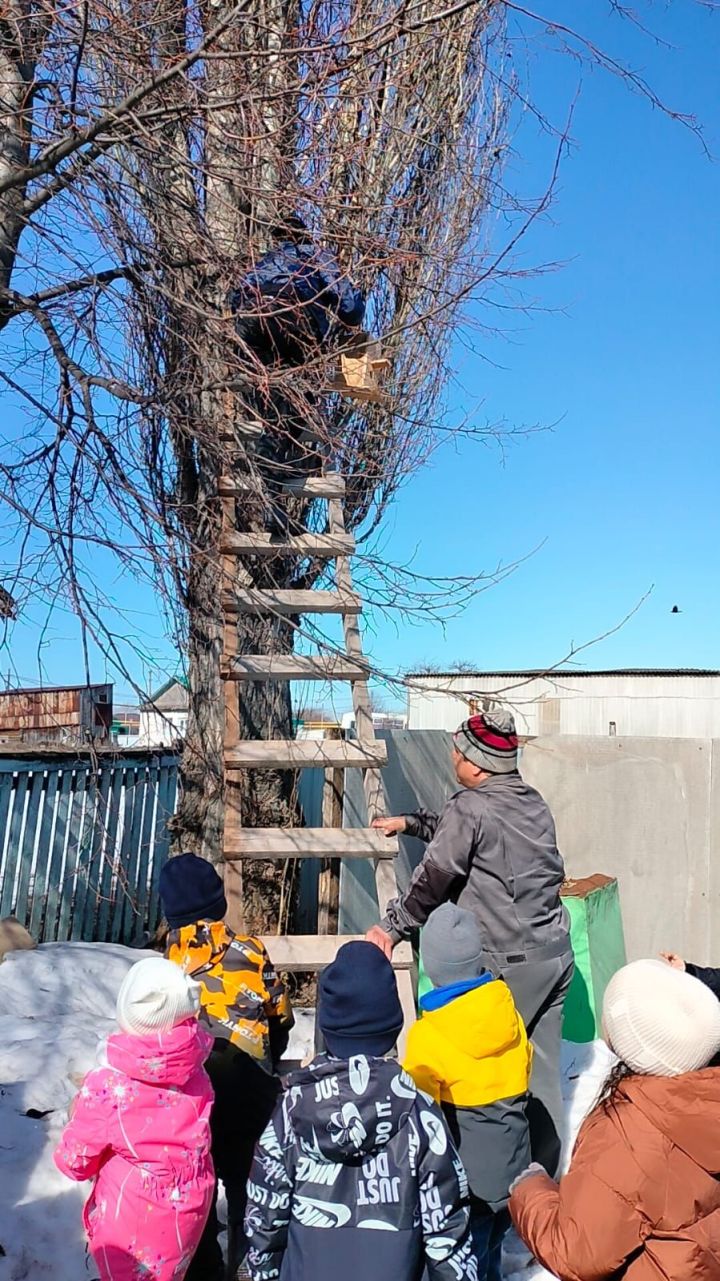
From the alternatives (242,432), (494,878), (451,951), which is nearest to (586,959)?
(494,878)

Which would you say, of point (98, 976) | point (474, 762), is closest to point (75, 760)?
point (98, 976)

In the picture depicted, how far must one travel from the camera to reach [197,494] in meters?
4.74

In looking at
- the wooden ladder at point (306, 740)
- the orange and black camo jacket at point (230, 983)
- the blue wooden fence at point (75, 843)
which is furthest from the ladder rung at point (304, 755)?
the blue wooden fence at point (75, 843)

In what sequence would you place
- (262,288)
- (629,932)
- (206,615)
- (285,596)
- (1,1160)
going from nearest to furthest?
(1,1160)
(262,288)
(285,596)
(206,615)
(629,932)

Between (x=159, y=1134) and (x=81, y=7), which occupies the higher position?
(x=81, y=7)

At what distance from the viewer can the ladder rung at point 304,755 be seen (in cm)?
362

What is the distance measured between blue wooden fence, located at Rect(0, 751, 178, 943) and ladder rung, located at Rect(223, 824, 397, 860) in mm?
2240

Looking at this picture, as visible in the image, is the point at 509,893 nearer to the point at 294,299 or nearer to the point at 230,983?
the point at 230,983

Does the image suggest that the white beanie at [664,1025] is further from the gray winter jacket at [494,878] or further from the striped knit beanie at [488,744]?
the striped knit beanie at [488,744]

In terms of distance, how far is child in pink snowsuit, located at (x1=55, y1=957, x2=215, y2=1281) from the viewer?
215cm

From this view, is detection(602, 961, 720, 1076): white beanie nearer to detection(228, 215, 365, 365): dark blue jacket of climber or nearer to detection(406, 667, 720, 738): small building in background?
detection(228, 215, 365, 365): dark blue jacket of climber

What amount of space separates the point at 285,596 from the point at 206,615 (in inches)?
29.0

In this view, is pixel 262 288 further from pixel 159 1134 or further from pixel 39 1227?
pixel 39 1227

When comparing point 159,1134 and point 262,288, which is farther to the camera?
point 262,288
